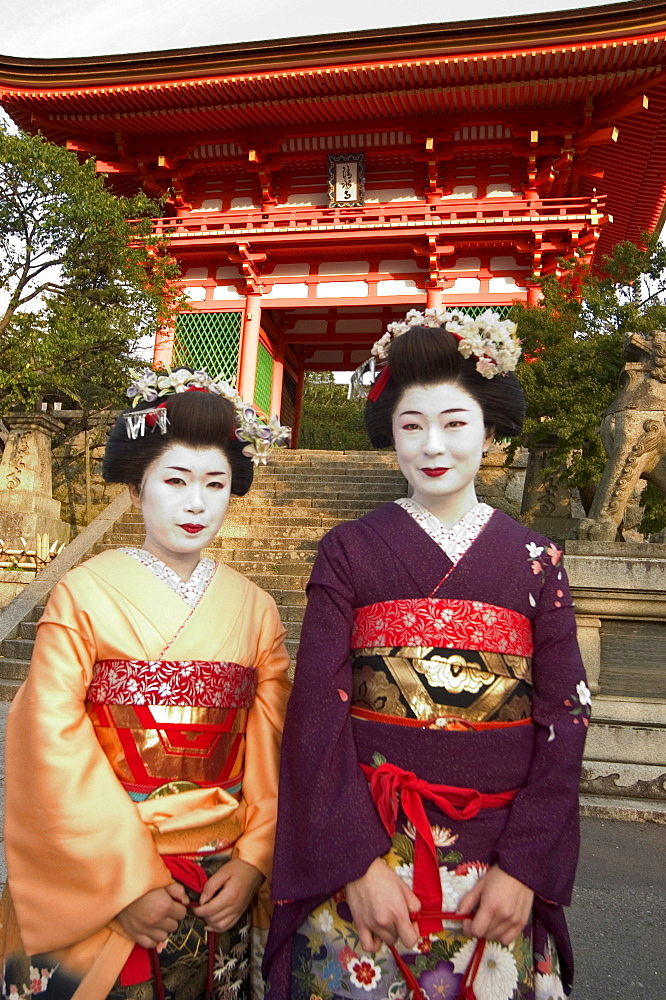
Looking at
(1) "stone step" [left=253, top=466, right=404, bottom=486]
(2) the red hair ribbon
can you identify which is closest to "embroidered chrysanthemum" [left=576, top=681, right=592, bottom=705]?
(2) the red hair ribbon

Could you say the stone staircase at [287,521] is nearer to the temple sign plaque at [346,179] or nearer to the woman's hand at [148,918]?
the woman's hand at [148,918]

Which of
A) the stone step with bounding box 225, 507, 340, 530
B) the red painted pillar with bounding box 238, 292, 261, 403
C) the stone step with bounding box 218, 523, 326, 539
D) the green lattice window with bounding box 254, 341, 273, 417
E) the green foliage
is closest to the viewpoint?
the stone step with bounding box 218, 523, 326, 539

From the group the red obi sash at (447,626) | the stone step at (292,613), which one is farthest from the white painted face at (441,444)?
the stone step at (292,613)

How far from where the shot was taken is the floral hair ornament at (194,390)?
1795 mm

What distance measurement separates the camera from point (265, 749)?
5.63 ft

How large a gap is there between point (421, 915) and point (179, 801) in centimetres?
58

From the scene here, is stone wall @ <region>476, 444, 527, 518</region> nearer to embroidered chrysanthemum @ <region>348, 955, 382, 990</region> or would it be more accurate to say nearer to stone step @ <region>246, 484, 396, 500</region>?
stone step @ <region>246, 484, 396, 500</region>

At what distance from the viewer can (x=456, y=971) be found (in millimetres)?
1426

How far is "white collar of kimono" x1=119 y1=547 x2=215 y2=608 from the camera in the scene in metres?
1.73

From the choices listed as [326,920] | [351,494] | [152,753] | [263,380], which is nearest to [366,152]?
[263,380]

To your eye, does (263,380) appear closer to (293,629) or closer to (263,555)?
(263,555)

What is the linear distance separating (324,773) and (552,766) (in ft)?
1.60

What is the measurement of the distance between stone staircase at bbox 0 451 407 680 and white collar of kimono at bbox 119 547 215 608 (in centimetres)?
368

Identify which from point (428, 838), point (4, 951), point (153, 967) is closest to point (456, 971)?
point (428, 838)
